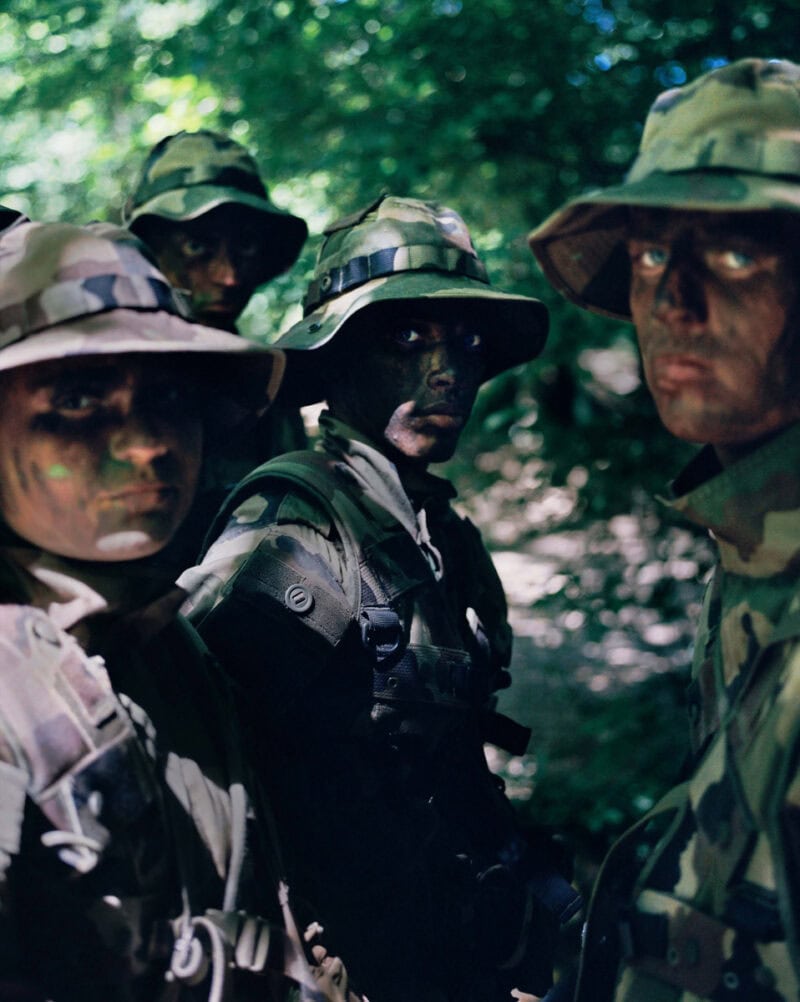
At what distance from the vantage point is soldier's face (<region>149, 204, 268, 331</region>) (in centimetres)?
497

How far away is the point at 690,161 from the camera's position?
7.49 ft

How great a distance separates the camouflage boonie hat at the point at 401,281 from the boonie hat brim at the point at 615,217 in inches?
30.5

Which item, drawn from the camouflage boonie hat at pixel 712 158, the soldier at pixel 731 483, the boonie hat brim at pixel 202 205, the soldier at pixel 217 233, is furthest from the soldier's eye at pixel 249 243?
the soldier at pixel 731 483

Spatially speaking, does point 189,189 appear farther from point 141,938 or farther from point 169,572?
point 141,938

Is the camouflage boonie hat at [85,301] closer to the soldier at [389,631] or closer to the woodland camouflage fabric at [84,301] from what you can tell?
the woodland camouflage fabric at [84,301]

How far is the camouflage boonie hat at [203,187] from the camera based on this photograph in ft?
16.4

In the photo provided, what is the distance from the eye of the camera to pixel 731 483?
2.37 m

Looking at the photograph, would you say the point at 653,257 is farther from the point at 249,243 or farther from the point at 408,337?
the point at 249,243

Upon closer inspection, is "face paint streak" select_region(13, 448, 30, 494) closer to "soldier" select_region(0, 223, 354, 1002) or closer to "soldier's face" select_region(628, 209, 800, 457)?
"soldier" select_region(0, 223, 354, 1002)

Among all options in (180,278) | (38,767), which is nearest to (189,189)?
(180,278)

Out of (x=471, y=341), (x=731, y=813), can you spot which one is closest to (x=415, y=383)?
(x=471, y=341)

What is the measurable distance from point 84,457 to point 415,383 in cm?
141

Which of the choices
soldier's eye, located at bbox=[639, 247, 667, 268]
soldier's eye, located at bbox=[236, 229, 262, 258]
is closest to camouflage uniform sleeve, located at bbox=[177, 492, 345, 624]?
soldier's eye, located at bbox=[639, 247, 667, 268]

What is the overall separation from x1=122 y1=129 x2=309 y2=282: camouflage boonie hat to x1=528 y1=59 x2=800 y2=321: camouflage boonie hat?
2688 millimetres
